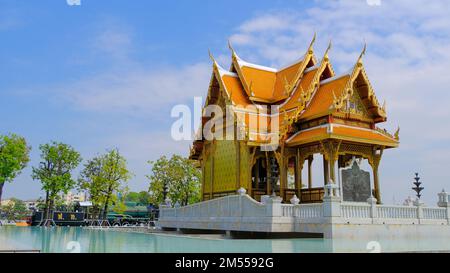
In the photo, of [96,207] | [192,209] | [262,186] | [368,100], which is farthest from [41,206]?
[368,100]

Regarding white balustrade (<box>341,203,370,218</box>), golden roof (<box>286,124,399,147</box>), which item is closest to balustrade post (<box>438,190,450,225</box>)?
golden roof (<box>286,124,399,147</box>)

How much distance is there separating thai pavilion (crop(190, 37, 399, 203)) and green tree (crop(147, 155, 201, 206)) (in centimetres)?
1559

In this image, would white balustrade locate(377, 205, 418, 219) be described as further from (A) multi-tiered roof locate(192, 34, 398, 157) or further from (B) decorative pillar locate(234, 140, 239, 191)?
(B) decorative pillar locate(234, 140, 239, 191)

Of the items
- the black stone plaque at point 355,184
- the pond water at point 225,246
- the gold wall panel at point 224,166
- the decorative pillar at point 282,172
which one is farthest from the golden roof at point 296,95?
the pond water at point 225,246

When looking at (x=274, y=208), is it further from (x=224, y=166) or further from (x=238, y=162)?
(x=224, y=166)

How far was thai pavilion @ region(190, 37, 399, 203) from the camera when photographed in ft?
59.1

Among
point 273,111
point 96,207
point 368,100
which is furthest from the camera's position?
point 96,207

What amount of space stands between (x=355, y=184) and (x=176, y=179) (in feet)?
79.4
